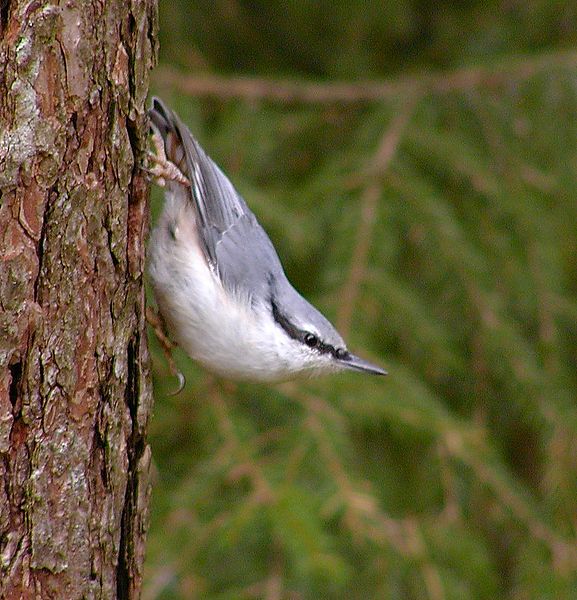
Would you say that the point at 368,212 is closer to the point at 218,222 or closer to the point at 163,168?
the point at 218,222

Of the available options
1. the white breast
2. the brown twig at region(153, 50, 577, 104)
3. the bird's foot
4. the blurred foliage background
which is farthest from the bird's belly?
the brown twig at region(153, 50, 577, 104)

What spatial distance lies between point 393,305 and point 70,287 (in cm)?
179

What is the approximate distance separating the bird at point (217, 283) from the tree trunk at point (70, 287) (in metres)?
0.52

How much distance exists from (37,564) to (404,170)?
221 centimetres

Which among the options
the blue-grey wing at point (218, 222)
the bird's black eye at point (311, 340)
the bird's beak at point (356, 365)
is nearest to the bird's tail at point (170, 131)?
the blue-grey wing at point (218, 222)

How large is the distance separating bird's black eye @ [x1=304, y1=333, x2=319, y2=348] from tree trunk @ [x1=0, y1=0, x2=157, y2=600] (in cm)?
72

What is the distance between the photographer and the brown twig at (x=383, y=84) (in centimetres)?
357

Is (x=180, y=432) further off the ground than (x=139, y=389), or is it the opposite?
(x=139, y=389)

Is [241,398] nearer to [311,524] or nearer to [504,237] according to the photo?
[311,524]

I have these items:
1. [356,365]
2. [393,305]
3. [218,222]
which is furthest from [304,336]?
[393,305]

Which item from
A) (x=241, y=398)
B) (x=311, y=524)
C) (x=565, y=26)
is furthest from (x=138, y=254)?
(x=565, y=26)

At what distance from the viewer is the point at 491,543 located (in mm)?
3555

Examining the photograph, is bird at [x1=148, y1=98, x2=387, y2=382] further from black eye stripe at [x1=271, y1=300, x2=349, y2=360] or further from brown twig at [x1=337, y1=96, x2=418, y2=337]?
brown twig at [x1=337, y1=96, x2=418, y2=337]

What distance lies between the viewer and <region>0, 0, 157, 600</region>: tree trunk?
62.6 inches
